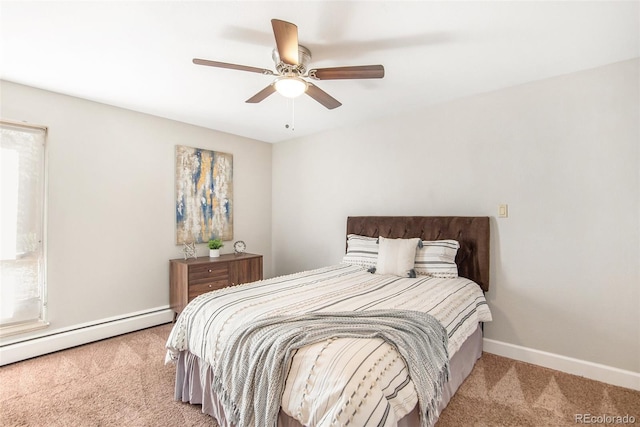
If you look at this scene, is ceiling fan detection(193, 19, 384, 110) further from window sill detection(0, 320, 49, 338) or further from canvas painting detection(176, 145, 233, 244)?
window sill detection(0, 320, 49, 338)

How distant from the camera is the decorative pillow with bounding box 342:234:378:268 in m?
3.12

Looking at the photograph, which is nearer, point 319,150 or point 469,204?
point 469,204

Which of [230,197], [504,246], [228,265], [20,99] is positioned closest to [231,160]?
[230,197]

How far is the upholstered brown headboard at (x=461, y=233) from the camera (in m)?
2.75

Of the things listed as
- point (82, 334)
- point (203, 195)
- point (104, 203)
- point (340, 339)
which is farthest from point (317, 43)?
point (82, 334)

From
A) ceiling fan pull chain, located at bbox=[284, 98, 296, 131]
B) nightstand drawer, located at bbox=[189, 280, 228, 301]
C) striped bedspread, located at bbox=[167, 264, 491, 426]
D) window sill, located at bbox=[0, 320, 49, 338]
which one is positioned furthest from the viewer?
nightstand drawer, located at bbox=[189, 280, 228, 301]

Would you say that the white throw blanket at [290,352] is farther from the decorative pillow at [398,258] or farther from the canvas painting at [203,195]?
the canvas painting at [203,195]

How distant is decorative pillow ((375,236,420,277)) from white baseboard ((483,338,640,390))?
99 centimetres

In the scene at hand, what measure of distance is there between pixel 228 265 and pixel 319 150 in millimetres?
1911

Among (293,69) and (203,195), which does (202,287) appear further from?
(293,69)

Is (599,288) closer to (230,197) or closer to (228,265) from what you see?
(228,265)

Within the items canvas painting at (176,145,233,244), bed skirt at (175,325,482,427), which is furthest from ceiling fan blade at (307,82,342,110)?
canvas painting at (176,145,233,244)

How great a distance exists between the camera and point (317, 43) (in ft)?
6.63

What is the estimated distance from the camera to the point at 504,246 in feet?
8.95
